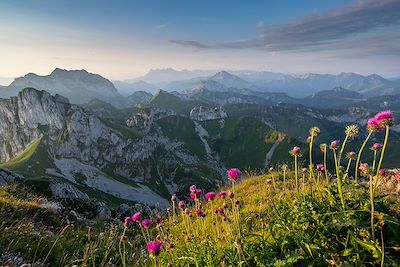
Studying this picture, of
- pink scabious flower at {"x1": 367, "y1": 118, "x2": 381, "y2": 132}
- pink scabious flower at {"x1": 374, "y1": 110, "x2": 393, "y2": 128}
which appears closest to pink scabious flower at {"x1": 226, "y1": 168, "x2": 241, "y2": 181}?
pink scabious flower at {"x1": 367, "y1": 118, "x2": 381, "y2": 132}

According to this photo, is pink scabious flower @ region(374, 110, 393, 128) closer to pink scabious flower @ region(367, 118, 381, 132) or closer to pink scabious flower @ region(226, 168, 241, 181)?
pink scabious flower @ region(367, 118, 381, 132)

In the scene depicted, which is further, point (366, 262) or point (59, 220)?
point (59, 220)

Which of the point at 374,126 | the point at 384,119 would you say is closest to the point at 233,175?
the point at 374,126

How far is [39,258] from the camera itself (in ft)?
25.7

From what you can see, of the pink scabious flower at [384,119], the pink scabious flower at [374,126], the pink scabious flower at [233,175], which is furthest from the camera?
the pink scabious flower at [233,175]

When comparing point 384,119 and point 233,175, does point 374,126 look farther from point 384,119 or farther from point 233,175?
point 233,175

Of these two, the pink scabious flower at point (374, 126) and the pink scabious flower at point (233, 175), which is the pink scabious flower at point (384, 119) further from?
the pink scabious flower at point (233, 175)

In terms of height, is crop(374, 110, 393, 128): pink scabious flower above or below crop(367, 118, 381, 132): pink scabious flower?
above

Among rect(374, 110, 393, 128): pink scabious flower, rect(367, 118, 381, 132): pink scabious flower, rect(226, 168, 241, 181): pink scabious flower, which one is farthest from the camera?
rect(226, 168, 241, 181): pink scabious flower

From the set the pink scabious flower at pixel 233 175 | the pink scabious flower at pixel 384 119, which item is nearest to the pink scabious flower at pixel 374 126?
the pink scabious flower at pixel 384 119

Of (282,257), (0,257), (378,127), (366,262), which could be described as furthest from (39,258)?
(378,127)

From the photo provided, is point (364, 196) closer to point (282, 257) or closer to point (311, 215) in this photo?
point (311, 215)

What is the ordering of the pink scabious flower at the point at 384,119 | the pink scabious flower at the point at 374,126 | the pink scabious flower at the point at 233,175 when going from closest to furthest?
the pink scabious flower at the point at 384,119 → the pink scabious flower at the point at 374,126 → the pink scabious flower at the point at 233,175

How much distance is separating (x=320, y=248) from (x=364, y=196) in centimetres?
140
